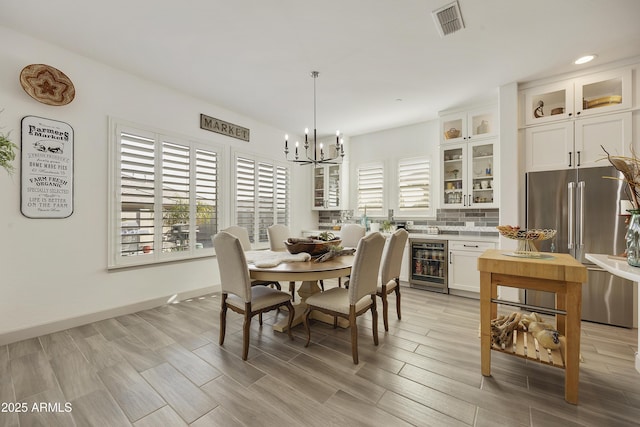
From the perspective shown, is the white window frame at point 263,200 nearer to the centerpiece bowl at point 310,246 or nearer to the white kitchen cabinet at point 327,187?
the white kitchen cabinet at point 327,187

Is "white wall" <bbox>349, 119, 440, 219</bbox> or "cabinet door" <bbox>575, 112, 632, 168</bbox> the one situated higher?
"white wall" <bbox>349, 119, 440, 219</bbox>

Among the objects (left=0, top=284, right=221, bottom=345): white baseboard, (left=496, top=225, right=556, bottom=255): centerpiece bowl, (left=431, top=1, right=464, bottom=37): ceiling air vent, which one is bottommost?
(left=0, top=284, right=221, bottom=345): white baseboard

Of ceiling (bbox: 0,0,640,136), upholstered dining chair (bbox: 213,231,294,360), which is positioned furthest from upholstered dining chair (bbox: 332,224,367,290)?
ceiling (bbox: 0,0,640,136)

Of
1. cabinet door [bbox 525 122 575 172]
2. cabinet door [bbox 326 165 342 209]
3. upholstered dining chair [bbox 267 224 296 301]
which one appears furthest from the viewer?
cabinet door [bbox 326 165 342 209]

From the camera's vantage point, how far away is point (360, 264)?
7.02ft

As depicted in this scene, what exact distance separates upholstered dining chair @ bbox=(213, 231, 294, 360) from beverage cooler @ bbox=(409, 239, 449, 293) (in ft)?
8.51

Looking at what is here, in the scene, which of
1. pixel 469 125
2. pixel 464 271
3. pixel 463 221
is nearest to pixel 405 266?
pixel 464 271

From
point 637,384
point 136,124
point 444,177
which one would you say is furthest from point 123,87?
point 637,384

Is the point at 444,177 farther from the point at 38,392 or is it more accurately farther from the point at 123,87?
the point at 38,392

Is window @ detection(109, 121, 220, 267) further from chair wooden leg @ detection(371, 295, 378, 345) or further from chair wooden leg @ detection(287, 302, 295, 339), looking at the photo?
chair wooden leg @ detection(371, 295, 378, 345)

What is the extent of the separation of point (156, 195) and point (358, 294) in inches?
111

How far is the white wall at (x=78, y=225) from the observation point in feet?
8.05

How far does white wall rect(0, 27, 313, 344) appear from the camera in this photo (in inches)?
96.6

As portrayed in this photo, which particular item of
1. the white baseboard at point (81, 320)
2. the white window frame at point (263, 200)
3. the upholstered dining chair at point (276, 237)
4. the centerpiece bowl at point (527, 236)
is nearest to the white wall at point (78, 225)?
the white baseboard at point (81, 320)
